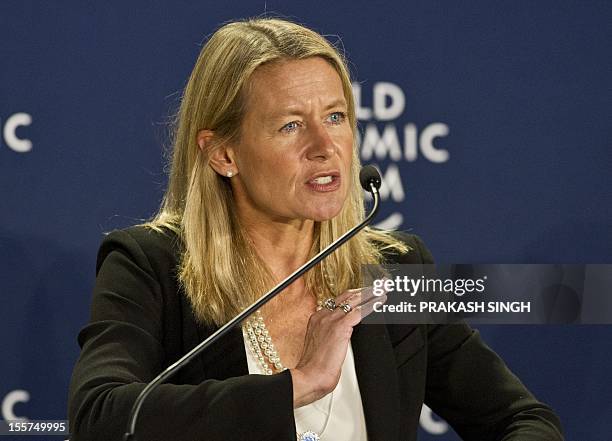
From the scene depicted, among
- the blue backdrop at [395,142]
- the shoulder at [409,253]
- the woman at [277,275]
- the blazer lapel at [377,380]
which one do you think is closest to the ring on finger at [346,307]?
the woman at [277,275]

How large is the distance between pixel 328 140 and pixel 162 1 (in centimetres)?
71

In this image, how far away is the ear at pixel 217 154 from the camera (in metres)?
1.76

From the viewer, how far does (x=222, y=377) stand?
1.64 metres

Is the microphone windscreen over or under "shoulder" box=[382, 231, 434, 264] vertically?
under

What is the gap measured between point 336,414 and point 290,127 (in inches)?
17.4

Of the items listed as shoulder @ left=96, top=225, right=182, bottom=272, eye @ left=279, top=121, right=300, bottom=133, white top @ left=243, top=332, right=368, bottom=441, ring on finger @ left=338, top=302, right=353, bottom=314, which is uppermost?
eye @ left=279, top=121, right=300, bottom=133

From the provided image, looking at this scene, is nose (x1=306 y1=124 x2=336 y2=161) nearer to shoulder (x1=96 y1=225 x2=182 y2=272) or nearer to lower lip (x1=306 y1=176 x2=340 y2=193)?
lower lip (x1=306 y1=176 x2=340 y2=193)

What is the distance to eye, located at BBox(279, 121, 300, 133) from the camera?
1672mm

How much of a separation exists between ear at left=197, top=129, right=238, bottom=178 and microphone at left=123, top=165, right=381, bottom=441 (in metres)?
0.39

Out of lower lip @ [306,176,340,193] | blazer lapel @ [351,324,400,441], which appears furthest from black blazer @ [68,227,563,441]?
lower lip @ [306,176,340,193]
